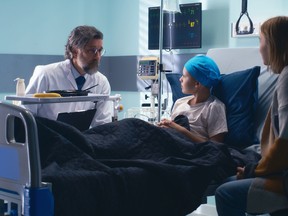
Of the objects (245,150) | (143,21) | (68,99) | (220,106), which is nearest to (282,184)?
(245,150)

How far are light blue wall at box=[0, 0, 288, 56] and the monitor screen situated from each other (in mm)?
120

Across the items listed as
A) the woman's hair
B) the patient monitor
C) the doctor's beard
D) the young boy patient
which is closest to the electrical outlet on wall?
the patient monitor

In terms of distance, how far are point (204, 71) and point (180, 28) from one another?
1623 millimetres

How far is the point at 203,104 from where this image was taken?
3111 mm

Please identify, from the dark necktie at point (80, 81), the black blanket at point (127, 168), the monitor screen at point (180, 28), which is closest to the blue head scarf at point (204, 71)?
the black blanket at point (127, 168)

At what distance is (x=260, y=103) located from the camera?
307 cm

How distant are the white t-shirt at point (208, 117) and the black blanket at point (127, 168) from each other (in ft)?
1.27

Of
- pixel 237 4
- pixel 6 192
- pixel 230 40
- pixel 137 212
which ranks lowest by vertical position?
pixel 137 212

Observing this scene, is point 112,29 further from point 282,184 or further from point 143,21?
point 282,184

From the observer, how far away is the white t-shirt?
3000 mm

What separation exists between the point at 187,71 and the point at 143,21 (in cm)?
208

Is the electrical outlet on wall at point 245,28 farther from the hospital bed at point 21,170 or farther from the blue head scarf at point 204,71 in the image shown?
the hospital bed at point 21,170

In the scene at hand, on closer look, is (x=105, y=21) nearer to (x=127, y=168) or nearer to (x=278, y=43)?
(x=278, y=43)

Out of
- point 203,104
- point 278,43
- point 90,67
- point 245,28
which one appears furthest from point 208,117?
point 245,28
